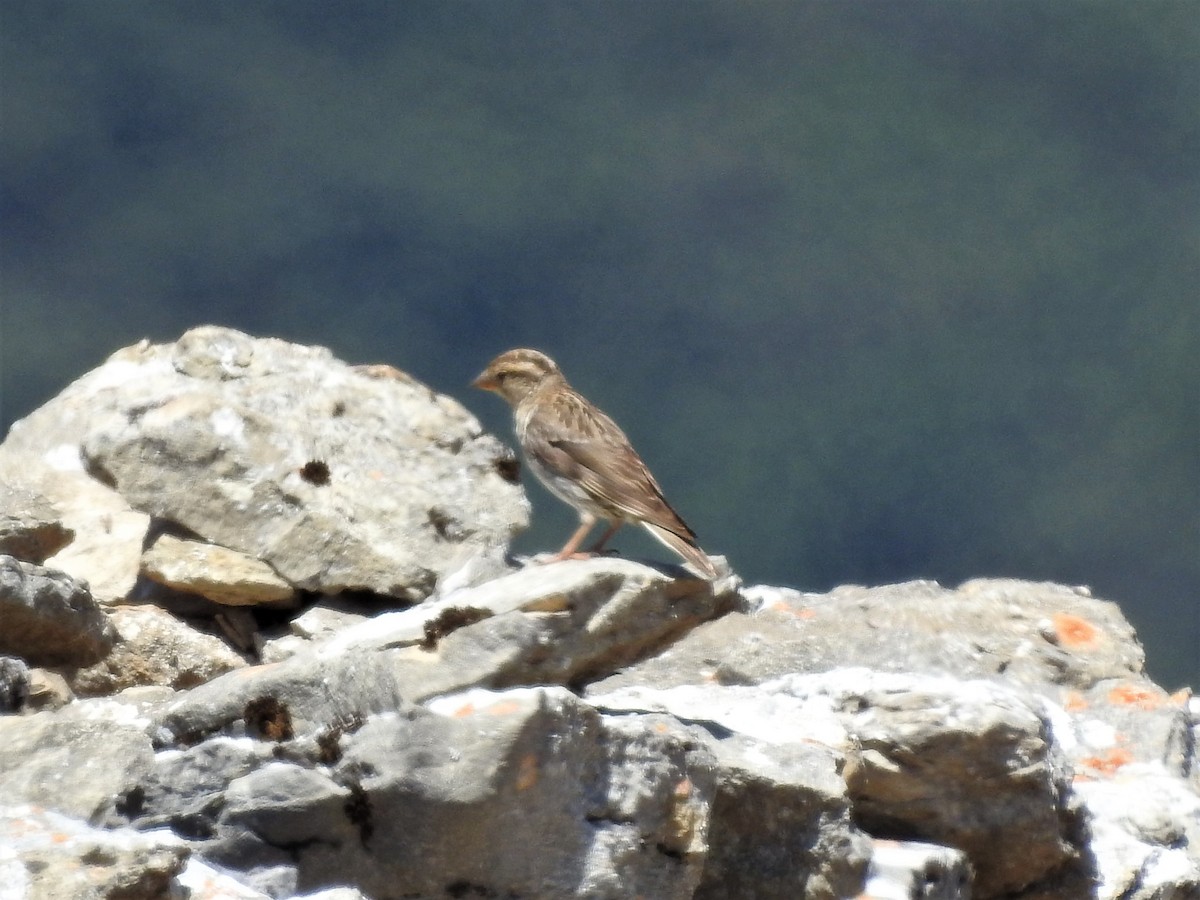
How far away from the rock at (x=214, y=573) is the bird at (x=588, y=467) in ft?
4.09

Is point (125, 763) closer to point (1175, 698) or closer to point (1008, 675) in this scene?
point (1008, 675)

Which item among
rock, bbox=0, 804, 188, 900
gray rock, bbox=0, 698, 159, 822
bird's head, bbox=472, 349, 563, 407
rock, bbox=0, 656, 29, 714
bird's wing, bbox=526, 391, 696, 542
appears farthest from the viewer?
bird's head, bbox=472, 349, 563, 407

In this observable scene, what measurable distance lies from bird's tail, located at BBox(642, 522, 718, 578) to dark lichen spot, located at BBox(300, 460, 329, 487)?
151cm

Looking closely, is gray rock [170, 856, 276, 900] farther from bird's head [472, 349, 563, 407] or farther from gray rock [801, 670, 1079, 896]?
bird's head [472, 349, 563, 407]

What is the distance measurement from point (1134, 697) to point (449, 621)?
292 centimetres

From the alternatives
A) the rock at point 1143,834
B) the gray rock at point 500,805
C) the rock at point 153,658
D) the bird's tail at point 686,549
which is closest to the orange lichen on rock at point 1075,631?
the rock at point 1143,834

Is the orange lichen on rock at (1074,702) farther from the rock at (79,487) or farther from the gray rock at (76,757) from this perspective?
the rock at (79,487)

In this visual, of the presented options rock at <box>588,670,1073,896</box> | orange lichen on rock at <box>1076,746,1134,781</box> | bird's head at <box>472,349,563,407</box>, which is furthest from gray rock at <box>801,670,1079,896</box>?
bird's head at <box>472,349,563,407</box>

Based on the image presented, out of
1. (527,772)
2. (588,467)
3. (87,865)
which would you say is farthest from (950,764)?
(87,865)

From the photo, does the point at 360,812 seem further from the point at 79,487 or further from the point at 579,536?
the point at 79,487

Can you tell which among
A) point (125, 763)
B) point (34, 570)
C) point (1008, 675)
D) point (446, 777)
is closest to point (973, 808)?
point (1008, 675)

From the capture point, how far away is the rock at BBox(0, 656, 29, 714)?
639 centimetres

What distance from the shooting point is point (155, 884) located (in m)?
4.80

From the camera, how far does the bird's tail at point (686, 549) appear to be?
7.39 m
